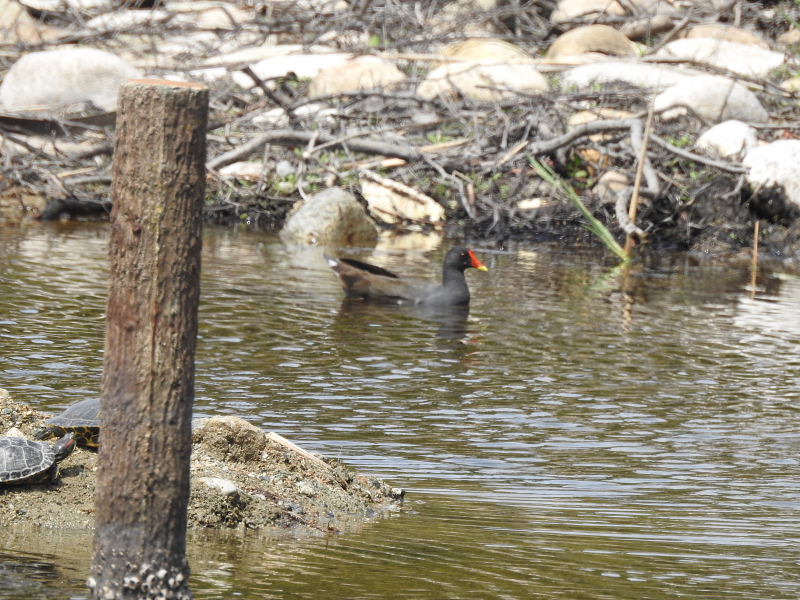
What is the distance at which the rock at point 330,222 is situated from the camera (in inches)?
690

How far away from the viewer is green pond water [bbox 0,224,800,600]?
5.10 m

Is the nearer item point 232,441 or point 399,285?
point 232,441

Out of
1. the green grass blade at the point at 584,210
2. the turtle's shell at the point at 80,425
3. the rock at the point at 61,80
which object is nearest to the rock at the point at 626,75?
the green grass blade at the point at 584,210

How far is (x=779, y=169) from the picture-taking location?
1836 cm

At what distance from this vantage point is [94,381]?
8.85 m

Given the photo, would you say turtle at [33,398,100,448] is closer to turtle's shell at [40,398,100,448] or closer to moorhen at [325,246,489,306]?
turtle's shell at [40,398,100,448]

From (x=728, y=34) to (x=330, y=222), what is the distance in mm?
10888

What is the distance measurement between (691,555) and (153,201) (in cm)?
265

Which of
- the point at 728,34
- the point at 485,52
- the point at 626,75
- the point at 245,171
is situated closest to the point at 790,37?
the point at 728,34

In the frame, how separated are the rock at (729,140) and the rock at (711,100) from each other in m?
0.71

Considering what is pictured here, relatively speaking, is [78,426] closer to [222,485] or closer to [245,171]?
[222,485]

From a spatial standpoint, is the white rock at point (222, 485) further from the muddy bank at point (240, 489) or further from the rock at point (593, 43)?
the rock at point (593, 43)

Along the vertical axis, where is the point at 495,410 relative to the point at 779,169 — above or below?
below

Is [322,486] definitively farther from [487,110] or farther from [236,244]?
[487,110]
